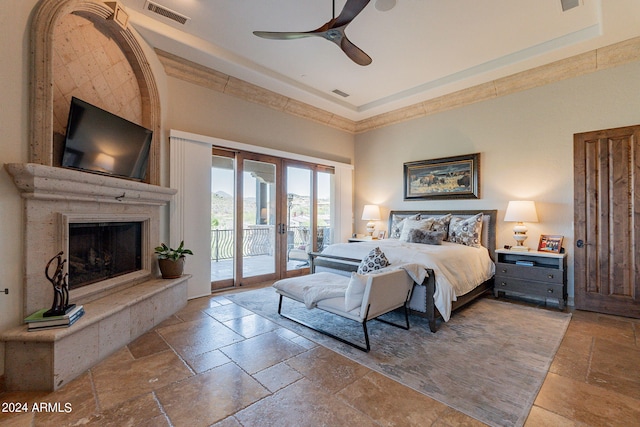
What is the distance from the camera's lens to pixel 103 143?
9.68 feet

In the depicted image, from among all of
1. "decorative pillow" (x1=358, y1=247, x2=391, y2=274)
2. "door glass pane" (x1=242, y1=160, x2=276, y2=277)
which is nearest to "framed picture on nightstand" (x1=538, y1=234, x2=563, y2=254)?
"decorative pillow" (x1=358, y1=247, x2=391, y2=274)

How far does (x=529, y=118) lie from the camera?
4.45 meters

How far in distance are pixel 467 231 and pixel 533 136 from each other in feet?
5.83

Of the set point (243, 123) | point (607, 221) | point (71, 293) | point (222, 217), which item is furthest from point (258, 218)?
point (607, 221)

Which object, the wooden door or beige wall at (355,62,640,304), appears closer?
the wooden door

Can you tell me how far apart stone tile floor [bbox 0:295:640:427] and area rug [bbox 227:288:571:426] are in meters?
0.11

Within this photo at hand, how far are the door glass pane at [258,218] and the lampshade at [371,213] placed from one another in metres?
2.09

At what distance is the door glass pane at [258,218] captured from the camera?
197 inches

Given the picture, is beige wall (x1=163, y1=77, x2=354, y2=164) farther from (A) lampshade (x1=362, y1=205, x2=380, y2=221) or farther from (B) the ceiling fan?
(B) the ceiling fan

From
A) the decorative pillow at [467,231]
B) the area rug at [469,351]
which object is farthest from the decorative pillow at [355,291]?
the decorative pillow at [467,231]

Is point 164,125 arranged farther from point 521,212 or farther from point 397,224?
point 521,212

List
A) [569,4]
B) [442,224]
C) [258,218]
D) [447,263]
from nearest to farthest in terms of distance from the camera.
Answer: [569,4]
[447,263]
[442,224]
[258,218]

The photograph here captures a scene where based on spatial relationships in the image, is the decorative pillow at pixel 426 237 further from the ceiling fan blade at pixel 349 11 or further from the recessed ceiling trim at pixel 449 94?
the ceiling fan blade at pixel 349 11

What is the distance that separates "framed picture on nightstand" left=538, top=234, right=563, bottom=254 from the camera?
13.2 ft
